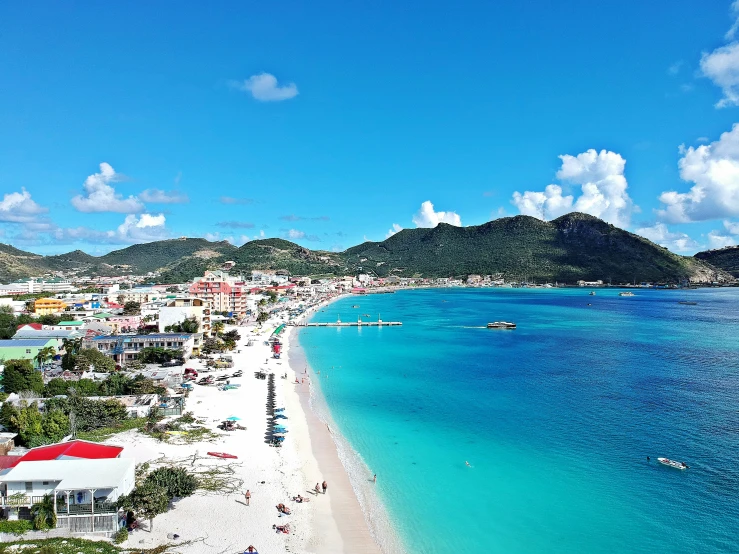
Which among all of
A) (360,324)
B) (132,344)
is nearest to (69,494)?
(132,344)

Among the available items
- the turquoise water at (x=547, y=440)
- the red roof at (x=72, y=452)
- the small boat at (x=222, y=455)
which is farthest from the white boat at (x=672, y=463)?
the red roof at (x=72, y=452)

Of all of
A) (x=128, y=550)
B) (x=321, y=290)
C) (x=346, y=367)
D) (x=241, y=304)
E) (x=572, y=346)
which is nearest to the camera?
(x=128, y=550)

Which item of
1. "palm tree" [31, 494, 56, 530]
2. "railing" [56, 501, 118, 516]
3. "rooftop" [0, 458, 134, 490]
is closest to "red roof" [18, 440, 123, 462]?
"rooftop" [0, 458, 134, 490]

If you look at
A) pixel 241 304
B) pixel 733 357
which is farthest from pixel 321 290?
pixel 733 357

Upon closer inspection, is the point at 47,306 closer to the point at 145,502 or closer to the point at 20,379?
the point at 20,379

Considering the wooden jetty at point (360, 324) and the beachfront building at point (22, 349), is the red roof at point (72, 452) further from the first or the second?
the wooden jetty at point (360, 324)

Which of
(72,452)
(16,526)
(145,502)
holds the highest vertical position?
(72,452)

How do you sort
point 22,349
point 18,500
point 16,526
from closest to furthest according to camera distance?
point 16,526
point 18,500
point 22,349

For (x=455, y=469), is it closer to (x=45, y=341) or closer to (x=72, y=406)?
(x=72, y=406)
